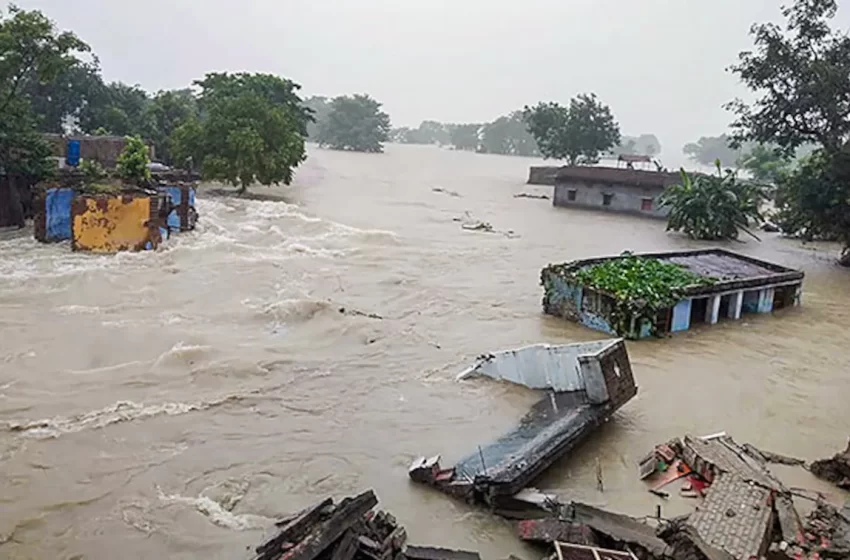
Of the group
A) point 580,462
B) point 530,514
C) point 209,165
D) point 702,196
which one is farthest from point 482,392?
point 209,165

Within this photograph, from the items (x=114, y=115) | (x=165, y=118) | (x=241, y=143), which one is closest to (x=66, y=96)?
(x=114, y=115)

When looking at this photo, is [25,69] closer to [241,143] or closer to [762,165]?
[241,143]

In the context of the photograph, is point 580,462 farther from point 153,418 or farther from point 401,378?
point 153,418

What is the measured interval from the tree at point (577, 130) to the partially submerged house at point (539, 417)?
1528 inches

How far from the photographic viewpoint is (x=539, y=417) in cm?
927

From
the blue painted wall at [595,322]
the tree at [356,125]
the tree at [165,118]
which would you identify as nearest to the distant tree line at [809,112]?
the blue painted wall at [595,322]

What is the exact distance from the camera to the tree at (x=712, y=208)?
2827 centimetres

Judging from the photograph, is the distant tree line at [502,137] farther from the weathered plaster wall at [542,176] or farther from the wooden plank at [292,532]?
the wooden plank at [292,532]

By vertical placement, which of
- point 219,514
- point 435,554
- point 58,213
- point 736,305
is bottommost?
point 219,514

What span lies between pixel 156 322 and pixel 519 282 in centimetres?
899

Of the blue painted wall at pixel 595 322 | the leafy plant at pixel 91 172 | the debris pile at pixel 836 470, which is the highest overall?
the leafy plant at pixel 91 172

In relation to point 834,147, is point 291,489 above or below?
below

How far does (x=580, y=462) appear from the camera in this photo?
8.27 meters

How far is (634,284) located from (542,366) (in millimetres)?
4235
